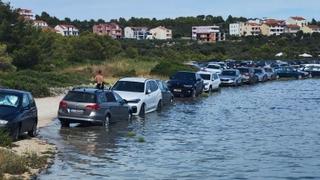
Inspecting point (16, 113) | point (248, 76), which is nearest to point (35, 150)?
point (16, 113)

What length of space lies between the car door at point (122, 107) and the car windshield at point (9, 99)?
6484 millimetres

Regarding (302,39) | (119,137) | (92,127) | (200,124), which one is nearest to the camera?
(119,137)

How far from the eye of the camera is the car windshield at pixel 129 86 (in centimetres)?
3020

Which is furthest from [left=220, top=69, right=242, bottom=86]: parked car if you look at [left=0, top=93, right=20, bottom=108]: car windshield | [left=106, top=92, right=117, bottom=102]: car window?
[left=0, top=93, right=20, bottom=108]: car windshield

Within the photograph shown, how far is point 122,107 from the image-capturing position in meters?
26.3

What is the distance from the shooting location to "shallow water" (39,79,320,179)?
15.3 metres

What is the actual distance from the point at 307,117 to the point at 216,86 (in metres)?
21.3

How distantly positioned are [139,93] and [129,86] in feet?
2.70

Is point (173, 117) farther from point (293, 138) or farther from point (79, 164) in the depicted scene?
point (79, 164)

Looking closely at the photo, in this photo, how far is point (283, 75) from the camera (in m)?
81.7

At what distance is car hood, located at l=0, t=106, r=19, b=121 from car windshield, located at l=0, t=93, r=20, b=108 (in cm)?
39

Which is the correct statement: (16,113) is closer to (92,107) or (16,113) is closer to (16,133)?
(16,133)

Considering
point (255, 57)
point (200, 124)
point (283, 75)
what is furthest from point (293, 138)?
point (255, 57)

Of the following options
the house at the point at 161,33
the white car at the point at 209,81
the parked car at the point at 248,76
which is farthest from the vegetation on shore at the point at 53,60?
the house at the point at 161,33
